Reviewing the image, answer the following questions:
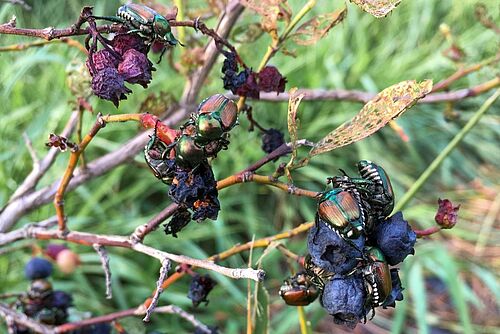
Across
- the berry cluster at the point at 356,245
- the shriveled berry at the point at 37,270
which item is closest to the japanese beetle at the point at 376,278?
the berry cluster at the point at 356,245

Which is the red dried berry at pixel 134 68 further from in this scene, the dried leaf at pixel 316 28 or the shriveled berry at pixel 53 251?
the shriveled berry at pixel 53 251

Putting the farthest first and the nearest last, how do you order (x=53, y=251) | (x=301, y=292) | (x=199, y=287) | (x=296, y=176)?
1. (x=296, y=176)
2. (x=53, y=251)
3. (x=199, y=287)
4. (x=301, y=292)

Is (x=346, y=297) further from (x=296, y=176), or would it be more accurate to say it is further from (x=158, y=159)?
(x=296, y=176)

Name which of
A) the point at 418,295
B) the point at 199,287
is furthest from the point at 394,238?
the point at 418,295

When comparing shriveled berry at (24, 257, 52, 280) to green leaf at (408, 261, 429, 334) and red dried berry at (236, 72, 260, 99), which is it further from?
green leaf at (408, 261, 429, 334)

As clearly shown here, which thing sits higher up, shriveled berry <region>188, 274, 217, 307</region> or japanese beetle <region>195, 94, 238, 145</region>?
japanese beetle <region>195, 94, 238, 145</region>

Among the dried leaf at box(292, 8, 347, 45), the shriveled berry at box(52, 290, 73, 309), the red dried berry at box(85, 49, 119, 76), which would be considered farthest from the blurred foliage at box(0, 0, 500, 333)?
the red dried berry at box(85, 49, 119, 76)
